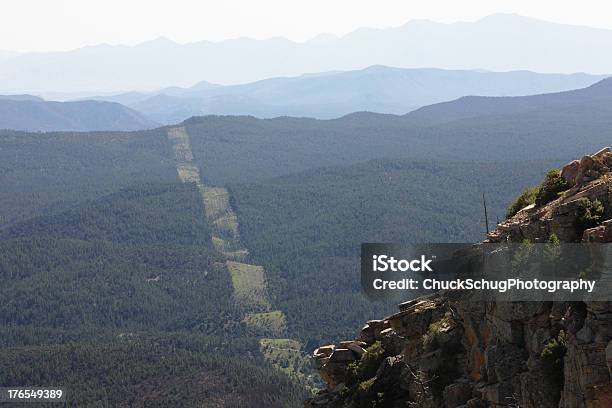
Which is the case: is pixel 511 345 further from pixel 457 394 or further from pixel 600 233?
pixel 600 233

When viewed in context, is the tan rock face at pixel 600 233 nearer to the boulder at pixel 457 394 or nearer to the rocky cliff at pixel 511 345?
the rocky cliff at pixel 511 345

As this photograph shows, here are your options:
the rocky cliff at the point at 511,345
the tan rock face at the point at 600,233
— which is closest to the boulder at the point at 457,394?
the rocky cliff at the point at 511,345

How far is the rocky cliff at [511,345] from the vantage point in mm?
25062

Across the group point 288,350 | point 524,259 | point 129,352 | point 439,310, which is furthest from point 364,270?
point 288,350

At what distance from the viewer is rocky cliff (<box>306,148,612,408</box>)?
25.1m

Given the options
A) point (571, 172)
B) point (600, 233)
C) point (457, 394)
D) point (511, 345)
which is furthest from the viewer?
point (571, 172)

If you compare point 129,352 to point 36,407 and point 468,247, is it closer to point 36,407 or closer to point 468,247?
point 36,407

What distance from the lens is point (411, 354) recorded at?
35906mm

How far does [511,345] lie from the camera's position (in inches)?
1136

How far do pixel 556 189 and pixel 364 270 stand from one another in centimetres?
816

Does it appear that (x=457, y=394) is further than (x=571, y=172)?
No

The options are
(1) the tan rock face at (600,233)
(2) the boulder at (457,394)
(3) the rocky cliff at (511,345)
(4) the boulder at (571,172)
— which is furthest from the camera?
(4) the boulder at (571,172)

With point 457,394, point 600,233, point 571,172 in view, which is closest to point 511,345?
point 457,394

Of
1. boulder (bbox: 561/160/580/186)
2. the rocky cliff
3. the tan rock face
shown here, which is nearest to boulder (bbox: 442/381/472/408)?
the rocky cliff
